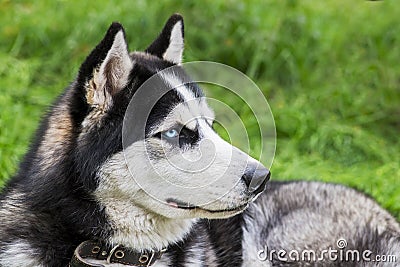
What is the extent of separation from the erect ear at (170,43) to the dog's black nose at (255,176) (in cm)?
86

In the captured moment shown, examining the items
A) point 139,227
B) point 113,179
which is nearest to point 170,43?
point 113,179

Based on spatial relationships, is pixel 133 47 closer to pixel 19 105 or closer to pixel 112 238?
pixel 19 105

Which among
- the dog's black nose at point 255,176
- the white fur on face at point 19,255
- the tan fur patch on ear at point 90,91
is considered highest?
the tan fur patch on ear at point 90,91

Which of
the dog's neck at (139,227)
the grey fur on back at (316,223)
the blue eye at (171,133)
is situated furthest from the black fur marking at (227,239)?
the blue eye at (171,133)

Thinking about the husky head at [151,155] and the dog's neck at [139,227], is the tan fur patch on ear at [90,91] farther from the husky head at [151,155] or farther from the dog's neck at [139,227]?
the dog's neck at [139,227]

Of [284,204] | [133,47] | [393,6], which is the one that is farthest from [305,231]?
[393,6]

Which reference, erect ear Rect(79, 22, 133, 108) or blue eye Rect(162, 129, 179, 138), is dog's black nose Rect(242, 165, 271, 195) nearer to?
blue eye Rect(162, 129, 179, 138)

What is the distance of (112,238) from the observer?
11.1 ft

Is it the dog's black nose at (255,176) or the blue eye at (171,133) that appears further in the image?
the blue eye at (171,133)

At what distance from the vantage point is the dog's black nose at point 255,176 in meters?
3.21

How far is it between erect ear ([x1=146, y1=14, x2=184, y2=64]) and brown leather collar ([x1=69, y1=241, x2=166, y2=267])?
103cm

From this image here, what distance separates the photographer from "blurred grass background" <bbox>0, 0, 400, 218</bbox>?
6527mm

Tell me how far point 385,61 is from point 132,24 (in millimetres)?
2750

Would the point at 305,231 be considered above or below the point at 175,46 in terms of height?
below
